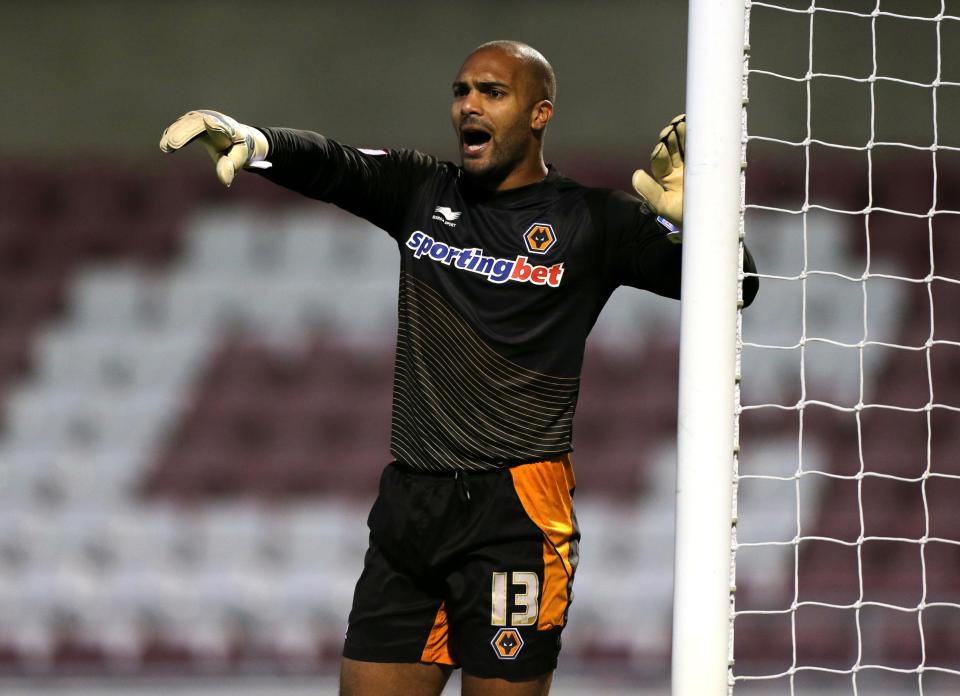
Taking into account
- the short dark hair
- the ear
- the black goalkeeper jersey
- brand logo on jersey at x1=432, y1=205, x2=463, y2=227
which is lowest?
the black goalkeeper jersey

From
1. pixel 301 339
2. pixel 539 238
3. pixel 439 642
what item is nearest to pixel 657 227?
pixel 539 238

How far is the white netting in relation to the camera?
539 centimetres

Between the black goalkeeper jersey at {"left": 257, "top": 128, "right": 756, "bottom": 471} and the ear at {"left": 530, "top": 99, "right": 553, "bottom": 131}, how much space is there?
0.12 meters

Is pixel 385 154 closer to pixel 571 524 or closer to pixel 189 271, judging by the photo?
pixel 571 524

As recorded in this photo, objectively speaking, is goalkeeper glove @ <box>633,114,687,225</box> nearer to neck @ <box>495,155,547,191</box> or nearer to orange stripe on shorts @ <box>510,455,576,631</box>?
neck @ <box>495,155,547,191</box>

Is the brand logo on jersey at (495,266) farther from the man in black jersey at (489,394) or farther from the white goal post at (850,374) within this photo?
the white goal post at (850,374)

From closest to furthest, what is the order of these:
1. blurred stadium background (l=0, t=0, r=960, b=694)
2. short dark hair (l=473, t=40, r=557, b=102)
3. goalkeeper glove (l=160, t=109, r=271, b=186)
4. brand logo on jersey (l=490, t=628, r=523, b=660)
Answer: goalkeeper glove (l=160, t=109, r=271, b=186)
brand logo on jersey (l=490, t=628, r=523, b=660)
short dark hair (l=473, t=40, r=557, b=102)
blurred stadium background (l=0, t=0, r=960, b=694)

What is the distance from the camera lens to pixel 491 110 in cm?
231

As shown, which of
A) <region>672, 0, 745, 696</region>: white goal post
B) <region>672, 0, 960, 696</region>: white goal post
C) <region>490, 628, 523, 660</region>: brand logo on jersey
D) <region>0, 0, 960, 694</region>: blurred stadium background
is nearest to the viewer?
<region>672, 0, 745, 696</region>: white goal post

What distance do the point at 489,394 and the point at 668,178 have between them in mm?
471

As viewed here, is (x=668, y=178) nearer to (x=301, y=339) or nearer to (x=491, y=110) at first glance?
(x=491, y=110)

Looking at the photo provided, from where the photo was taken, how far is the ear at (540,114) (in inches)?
92.9

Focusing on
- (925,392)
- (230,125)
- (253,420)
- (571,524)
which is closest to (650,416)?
(925,392)

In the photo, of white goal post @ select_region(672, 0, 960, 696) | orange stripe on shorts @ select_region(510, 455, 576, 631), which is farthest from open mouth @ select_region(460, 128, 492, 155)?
white goal post @ select_region(672, 0, 960, 696)
